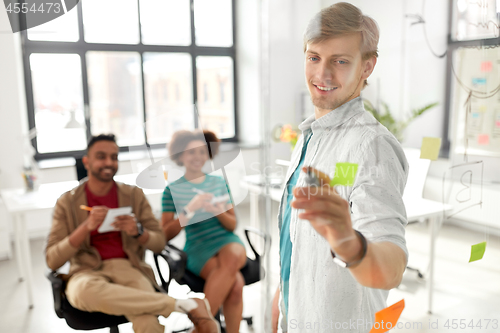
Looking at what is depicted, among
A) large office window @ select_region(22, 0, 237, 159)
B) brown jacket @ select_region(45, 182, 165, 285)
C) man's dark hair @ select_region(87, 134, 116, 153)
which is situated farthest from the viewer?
large office window @ select_region(22, 0, 237, 159)

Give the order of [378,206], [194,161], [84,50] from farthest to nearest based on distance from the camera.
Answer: [84,50] → [194,161] → [378,206]

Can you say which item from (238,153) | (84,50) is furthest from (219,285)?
(84,50)

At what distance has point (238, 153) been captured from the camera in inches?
45.6

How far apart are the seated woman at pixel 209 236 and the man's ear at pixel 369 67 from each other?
82 cm

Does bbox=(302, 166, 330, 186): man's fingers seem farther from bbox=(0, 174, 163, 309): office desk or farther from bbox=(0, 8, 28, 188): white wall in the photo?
bbox=(0, 8, 28, 188): white wall

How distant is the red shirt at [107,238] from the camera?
129cm

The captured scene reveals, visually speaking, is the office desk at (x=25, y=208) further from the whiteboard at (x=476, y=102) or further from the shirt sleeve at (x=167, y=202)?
the whiteboard at (x=476, y=102)

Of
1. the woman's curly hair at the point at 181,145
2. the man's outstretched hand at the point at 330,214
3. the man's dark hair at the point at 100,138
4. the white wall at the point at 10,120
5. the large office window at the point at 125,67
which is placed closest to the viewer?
the man's outstretched hand at the point at 330,214

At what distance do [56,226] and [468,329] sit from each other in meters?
1.22

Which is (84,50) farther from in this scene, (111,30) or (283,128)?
(283,128)

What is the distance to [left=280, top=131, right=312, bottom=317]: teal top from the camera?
1.23 ft

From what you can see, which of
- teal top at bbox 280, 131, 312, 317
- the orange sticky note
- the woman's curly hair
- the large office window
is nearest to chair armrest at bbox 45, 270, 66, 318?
the woman's curly hair

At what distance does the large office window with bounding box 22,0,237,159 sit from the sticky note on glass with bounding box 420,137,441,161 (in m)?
2.12

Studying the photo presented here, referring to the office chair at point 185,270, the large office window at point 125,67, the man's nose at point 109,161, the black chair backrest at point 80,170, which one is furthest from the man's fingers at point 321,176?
the large office window at point 125,67
